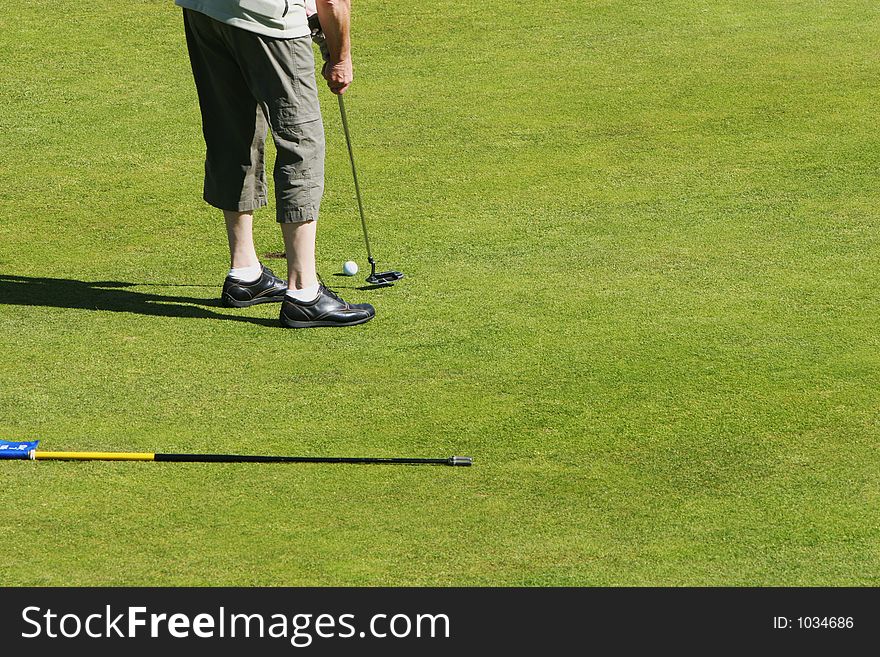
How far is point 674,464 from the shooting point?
4.03m

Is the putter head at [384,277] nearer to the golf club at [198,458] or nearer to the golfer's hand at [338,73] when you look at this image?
the golfer's hand at [338,73]

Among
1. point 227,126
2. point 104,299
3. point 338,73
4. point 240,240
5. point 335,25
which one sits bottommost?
point 104,299

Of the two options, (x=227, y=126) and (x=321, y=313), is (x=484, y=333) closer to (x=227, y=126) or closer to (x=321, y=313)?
(x=321, y=313)

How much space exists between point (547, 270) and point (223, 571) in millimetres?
2840

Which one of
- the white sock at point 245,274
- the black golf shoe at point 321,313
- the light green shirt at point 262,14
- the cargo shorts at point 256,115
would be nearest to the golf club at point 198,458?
the black golf shoe at point 321,313

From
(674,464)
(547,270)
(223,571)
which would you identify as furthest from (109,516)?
(547,270)

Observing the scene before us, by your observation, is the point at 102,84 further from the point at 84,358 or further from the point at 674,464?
the point at 674,464

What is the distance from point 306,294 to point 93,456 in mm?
1487

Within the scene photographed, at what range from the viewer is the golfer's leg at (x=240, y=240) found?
568cm

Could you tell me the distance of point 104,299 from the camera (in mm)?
5688

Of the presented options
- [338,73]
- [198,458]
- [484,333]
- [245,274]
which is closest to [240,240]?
[245,274]

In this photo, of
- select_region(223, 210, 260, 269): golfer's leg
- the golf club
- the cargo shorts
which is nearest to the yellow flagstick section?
the golf club

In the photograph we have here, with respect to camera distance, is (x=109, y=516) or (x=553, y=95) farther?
(x=553, y=95)

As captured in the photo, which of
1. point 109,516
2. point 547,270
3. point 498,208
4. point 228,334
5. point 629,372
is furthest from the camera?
point 498,208
